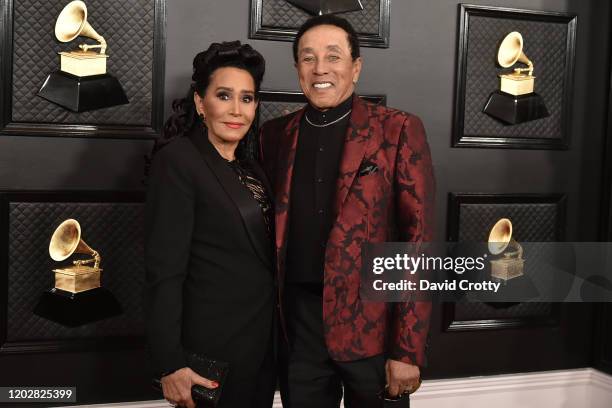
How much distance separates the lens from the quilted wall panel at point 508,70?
3.13 meters

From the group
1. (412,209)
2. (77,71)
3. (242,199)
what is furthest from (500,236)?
(77,71)

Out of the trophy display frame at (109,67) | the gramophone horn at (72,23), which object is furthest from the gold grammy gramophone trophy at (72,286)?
the gramophone horn at (72,23)

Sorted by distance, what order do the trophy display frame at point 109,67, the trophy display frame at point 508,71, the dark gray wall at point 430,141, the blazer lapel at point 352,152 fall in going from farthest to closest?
the trophy display frame at point 508,71, the dark gray wall at point 430,141, the trophy display frame at point 109,67, the blazer lapel at point 352,152

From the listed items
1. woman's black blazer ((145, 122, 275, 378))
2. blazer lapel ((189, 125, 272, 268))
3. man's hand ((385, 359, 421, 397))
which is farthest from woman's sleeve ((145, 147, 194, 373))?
man's hand ((385, 359, 421, 397))

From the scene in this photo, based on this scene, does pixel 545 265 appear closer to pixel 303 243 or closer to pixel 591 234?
pixel 591 234

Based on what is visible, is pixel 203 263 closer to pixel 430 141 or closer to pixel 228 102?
pixel 228 102

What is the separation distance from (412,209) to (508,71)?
153 centimetres

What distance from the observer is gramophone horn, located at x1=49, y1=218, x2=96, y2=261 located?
2.63 m

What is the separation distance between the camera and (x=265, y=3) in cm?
280

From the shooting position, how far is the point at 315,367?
2.06 meters

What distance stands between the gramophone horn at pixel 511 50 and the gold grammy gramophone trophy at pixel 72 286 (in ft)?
6.69

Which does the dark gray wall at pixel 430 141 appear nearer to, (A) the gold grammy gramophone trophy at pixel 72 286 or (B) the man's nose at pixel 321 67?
(A) the gold grammy gramophone trophy at pixel 72 286

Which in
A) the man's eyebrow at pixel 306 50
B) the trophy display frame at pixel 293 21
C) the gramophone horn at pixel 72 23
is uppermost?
the trophy display frame at pixel 293 21

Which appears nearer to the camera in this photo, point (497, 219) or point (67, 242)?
point (67, 242)
